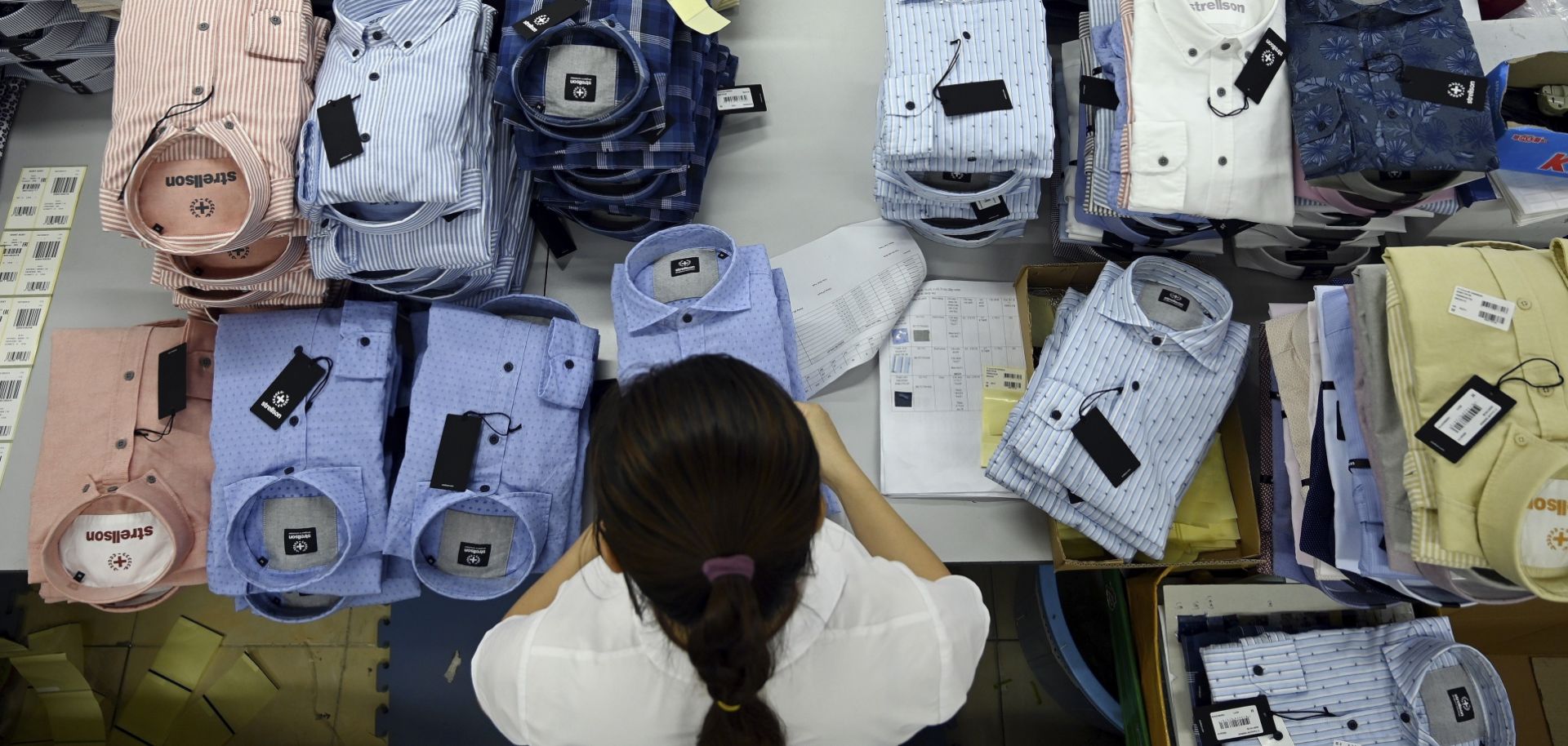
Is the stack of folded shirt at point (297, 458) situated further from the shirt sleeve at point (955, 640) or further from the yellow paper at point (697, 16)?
the shirt sleeve at point (955, 640)

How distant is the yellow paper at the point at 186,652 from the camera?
265cm

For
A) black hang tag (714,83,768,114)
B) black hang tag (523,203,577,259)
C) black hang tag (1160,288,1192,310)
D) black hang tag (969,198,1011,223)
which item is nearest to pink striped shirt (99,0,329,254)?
black hang tag (523,203,577,259)

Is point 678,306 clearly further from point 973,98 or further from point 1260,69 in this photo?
point 1260,69

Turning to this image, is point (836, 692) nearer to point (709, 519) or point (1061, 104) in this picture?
point (709, 519)

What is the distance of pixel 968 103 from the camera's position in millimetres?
1775

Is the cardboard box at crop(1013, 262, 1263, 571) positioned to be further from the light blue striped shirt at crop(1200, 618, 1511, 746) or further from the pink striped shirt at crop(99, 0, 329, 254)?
the pink striped shirt at crop(99, 0, 329, 254)

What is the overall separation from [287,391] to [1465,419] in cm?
214

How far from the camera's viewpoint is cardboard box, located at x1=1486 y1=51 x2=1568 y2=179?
1582 millimetres

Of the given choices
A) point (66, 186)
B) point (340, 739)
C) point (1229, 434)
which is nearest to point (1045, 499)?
point (1229, 434)

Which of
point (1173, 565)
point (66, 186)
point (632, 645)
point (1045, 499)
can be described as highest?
point (66, 186)

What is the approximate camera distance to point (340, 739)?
2.63 m

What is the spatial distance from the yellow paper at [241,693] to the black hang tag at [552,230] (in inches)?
66.9

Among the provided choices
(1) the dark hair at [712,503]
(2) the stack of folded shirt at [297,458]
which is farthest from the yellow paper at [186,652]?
(1) the dark hair at [712,503]

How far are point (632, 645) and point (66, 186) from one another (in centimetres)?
204
